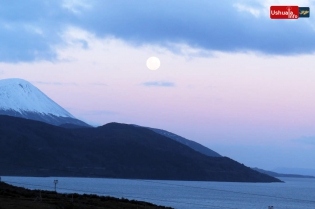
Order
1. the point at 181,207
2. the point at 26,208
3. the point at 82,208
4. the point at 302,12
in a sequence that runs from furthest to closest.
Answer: the point at 181,207, the point at 82,208, the point at 26,208, the point at 302,12

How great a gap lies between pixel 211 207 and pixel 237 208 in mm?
5711

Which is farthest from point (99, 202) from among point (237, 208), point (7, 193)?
point (237, 208)

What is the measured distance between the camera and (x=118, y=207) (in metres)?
61.2

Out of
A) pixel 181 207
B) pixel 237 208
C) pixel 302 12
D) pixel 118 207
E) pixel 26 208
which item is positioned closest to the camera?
pixel 302 12

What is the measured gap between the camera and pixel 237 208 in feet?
417

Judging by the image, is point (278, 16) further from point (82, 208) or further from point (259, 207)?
point (259, 207)

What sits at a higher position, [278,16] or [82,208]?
[278,16]

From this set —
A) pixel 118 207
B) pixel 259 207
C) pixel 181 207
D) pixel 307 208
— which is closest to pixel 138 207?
pixel 118 207

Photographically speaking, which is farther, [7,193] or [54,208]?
[7,193]

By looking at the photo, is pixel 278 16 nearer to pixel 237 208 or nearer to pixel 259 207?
pixel 237 208

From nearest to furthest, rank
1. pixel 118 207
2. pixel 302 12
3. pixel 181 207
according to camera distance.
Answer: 1. pixel 302 12
2. pixel 118 207
3. pixel 181 207

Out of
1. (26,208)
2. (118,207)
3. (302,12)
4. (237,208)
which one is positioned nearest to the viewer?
(302,12)

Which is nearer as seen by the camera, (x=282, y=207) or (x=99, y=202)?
(x=99, y=202)

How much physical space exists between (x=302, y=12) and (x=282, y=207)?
343ft
